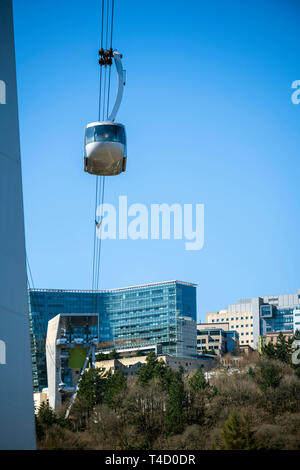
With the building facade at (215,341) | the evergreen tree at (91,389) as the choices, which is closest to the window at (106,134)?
the evergreen tree at (91,389)

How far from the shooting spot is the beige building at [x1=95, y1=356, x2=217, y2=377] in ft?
439

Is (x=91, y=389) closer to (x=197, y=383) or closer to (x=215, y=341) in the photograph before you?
(x=197, y=383)

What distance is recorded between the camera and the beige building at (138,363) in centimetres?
13375

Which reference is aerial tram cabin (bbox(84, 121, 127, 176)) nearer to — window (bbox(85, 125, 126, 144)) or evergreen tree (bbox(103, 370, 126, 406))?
window (bbox(85, 125, 126, 144))

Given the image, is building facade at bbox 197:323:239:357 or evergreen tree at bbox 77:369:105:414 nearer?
evergreen tree at bbox 77:369:105:414

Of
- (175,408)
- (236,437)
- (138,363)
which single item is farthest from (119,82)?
(138,363)

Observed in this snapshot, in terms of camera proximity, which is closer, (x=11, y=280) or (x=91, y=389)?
(x=11, y=280)

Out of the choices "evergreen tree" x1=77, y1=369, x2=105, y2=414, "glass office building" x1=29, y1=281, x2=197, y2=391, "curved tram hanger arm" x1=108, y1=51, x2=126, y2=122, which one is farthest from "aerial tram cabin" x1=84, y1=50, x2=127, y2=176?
"glass office building" x1=29, y1=281, x2=197, y2=391

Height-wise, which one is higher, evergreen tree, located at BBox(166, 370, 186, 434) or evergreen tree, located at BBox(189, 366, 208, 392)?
evergreen tree, located at BBox(189, 366, 208, 392)

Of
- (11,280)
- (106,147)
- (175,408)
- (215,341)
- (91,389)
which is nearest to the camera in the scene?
(11,280)

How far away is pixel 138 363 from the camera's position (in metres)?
140

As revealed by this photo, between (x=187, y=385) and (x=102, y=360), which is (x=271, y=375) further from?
(x=102, y=360)
